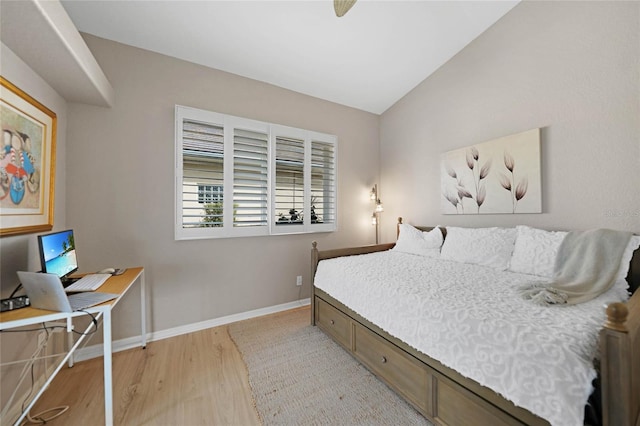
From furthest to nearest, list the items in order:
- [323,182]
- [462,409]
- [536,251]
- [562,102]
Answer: [323,182], [562,102], [536,251], [462,409]

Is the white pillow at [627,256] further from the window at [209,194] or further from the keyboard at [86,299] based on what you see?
the window at [209,194]

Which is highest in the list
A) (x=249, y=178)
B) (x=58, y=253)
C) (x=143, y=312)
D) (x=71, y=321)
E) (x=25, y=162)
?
(x=249, y=178)

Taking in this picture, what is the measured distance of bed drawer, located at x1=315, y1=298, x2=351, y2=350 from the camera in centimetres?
209

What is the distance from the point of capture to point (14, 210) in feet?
4.68

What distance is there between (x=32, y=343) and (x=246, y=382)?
140cm

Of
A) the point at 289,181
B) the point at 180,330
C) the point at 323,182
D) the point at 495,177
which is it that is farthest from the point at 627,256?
the point at 180,330

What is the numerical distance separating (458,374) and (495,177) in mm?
2050

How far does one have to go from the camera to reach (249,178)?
2.83m

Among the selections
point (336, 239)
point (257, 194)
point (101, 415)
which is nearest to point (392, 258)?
point (336, 239)

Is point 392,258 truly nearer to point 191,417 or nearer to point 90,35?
point 191,417

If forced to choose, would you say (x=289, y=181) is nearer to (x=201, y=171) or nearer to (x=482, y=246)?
(x=201, y=171)

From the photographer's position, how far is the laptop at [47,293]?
3.85 ft

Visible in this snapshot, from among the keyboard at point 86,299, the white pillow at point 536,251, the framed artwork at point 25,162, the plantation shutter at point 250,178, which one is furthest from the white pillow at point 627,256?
the framed artwork at point 25,162

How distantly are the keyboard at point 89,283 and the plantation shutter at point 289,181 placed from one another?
1.67 m
